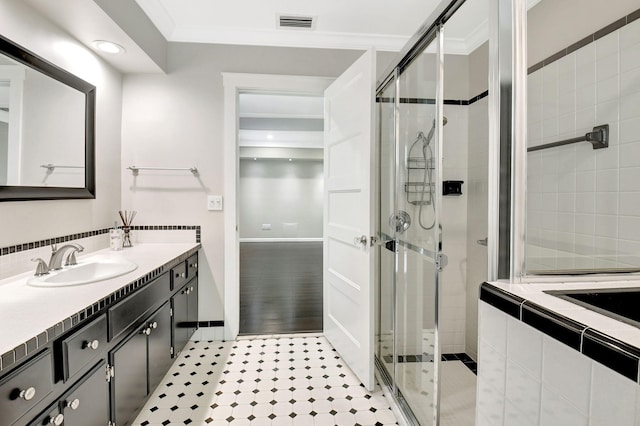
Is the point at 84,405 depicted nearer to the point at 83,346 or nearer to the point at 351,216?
the point at 83,346

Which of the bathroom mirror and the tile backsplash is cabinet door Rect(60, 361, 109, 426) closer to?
the tile backsplash

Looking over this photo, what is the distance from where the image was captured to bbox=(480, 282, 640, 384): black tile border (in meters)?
0.52

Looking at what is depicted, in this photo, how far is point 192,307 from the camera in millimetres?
2438

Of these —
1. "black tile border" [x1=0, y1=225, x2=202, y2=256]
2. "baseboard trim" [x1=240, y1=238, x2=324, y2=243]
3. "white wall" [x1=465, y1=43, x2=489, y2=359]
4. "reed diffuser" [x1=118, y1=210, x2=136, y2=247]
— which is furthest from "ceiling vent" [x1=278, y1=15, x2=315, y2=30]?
"baseboard trim" [x1=240, y1=238, x2=324, y2=243]

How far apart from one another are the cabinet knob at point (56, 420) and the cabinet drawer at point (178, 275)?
101cm

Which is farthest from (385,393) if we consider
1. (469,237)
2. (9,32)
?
(9,32)

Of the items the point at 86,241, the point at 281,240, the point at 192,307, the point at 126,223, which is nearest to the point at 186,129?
the point at 126,223

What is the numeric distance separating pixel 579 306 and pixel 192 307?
2.40m

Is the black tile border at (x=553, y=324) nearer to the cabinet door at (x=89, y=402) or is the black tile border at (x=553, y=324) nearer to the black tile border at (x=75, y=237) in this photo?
the cabinet door at (x=89, y=402)

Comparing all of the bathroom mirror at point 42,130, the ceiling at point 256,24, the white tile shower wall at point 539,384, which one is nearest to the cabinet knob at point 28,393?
the bathroom mirror at point 42,130

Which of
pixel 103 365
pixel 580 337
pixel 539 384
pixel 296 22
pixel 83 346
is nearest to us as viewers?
pixel 580 337

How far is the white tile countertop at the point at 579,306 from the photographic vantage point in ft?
1.94

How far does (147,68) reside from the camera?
2.42m

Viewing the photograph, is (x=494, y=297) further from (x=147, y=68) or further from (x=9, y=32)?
(x=147, y=68)
